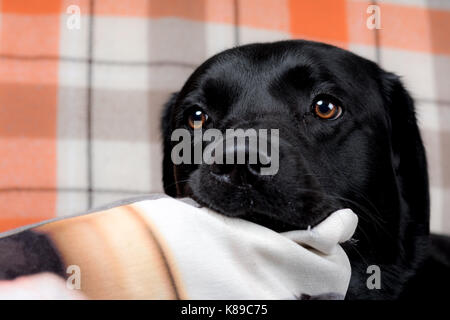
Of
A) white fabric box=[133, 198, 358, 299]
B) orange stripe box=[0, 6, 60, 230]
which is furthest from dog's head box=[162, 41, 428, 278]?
orange stripe box=[0, 6, 60, 230]

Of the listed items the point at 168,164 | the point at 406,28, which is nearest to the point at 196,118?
the point at 168,164

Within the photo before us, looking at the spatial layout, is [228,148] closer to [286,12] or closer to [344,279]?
[344,279]

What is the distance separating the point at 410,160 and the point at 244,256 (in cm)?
97

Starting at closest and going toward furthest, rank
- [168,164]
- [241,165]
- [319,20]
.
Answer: [241,165]
[168,164]
[319,20]

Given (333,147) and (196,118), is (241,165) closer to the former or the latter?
(333,147)

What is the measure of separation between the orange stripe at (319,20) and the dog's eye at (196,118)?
99 centimetres

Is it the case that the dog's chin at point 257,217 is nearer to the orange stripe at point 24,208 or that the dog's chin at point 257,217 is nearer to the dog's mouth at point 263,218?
the dog's mouth at point 263,218

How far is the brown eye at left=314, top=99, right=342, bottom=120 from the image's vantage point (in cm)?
156

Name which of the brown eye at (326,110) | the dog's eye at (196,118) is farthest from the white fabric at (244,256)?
the dog's eye at (196,118)

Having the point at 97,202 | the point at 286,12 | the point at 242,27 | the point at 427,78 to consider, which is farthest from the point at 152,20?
the point at 427,78

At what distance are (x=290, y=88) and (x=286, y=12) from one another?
110 cm

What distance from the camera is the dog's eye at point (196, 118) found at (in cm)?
174

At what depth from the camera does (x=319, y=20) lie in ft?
8.55

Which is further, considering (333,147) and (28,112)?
(28,112)
